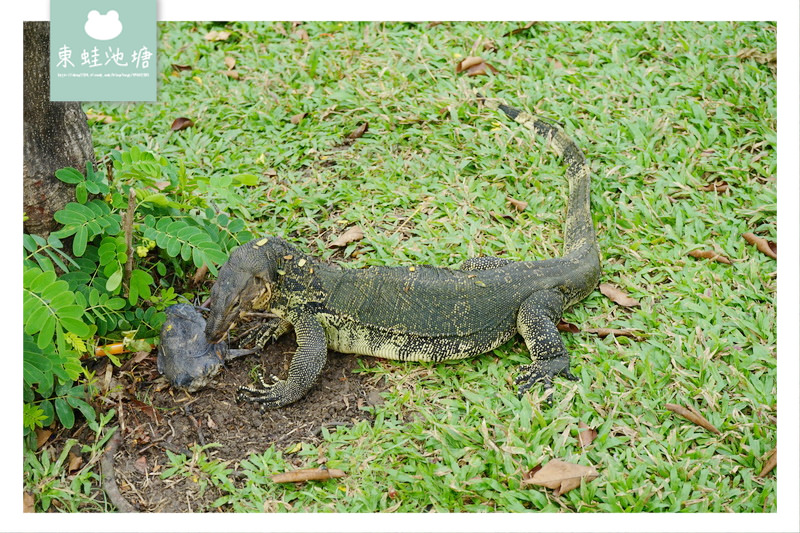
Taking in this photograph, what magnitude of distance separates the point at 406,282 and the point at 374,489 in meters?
1.46

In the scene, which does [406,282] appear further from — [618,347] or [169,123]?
[169,123]

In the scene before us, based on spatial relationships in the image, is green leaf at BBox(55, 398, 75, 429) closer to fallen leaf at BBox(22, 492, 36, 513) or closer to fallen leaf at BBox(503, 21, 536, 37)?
fallen leaf at BBox(22, 492, 36, 513)

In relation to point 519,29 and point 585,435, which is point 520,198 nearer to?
point 519,29

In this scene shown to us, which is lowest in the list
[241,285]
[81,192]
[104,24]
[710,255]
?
Result: [241,285]

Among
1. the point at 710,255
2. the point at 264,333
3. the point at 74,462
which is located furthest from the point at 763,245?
the point at 74,462

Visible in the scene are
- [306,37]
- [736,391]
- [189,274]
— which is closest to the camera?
[736,391]

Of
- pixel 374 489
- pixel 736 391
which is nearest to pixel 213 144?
pixel 374 489

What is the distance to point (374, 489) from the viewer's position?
4.12m

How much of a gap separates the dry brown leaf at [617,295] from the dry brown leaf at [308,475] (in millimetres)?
2386

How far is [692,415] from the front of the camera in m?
4.39

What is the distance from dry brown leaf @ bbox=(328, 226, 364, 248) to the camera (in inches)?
224

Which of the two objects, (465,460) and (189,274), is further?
(189,274)

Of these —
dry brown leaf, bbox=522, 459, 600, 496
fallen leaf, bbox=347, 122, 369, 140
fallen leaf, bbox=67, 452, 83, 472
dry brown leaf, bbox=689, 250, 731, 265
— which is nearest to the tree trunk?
fallen leaf, bbox=67, 452, 83, 472

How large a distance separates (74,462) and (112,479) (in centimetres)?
30
